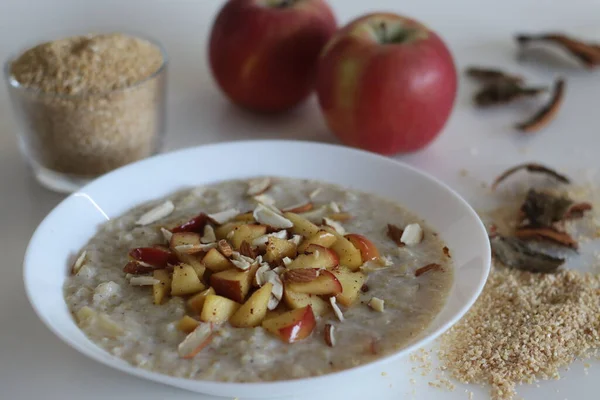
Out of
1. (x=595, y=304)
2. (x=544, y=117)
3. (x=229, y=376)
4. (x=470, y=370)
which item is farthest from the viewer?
(x=544, y=117)

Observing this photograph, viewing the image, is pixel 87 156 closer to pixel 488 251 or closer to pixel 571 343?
pixel 488 251


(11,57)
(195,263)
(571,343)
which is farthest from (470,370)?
(11,57)

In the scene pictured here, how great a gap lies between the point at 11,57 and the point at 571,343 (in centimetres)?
125

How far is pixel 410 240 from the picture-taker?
1.28m

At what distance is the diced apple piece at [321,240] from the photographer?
1.21 metres

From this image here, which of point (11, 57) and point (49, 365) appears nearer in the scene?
point (49, 365)

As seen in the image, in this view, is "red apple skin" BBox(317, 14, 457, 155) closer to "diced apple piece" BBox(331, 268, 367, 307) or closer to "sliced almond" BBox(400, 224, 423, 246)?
"sliced almond" BBox(400, 224, 423, 246)

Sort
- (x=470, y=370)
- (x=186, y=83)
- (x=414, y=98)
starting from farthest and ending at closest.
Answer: (x=186, y=83)
(x=414, y=98)
(x=470, y=370)

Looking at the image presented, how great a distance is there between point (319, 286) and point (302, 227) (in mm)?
179

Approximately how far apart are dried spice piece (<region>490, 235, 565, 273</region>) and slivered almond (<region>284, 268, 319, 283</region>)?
16.3 inches

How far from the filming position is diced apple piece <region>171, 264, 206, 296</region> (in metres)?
1.13

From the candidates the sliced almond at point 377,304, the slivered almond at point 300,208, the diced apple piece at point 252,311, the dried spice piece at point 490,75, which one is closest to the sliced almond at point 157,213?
the slivered almond at point 300,208

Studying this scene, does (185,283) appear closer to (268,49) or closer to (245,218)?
(245,218)

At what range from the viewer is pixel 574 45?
2168mm
